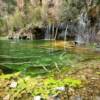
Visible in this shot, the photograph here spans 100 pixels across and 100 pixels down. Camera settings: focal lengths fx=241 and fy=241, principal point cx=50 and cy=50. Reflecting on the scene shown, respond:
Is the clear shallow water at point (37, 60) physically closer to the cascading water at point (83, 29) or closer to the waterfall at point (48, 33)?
the cascading water at point (83, 29)

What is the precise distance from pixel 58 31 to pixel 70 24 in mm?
1745

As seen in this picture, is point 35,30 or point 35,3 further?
point 35,3

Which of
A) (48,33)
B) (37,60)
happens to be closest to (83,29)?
(48,33)

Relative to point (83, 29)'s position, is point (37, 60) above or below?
below

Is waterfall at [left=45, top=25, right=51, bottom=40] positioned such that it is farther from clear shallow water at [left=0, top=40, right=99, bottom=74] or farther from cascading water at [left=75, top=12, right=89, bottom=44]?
clear shallow water at [left=0, top=40, right=99, bottom=74]

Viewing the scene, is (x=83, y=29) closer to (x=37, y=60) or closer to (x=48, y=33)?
(x=48, y=33)

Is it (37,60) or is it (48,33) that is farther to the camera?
(48,33)

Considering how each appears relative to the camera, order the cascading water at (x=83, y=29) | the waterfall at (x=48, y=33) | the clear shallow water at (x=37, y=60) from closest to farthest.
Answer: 1. the clear shallow water at (x=37, y=60)
2. the cascading water at (x=83, y=29)
3. the waterfall at (x=48, y=33)

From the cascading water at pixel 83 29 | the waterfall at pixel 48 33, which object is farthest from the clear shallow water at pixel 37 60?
the waterfall at pixel 48 33

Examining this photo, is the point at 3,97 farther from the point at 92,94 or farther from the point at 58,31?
the point at 58,31

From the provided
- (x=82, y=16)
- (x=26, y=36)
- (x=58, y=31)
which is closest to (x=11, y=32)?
(x=26, y=36)

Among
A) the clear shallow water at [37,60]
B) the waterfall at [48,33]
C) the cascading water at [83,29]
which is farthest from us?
the waterfall at [48,33]

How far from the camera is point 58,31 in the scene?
2306 cm

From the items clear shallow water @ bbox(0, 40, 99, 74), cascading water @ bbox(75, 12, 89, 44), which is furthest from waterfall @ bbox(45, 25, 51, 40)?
clear shallow water @ bbox(0, 40, 99, 74)
